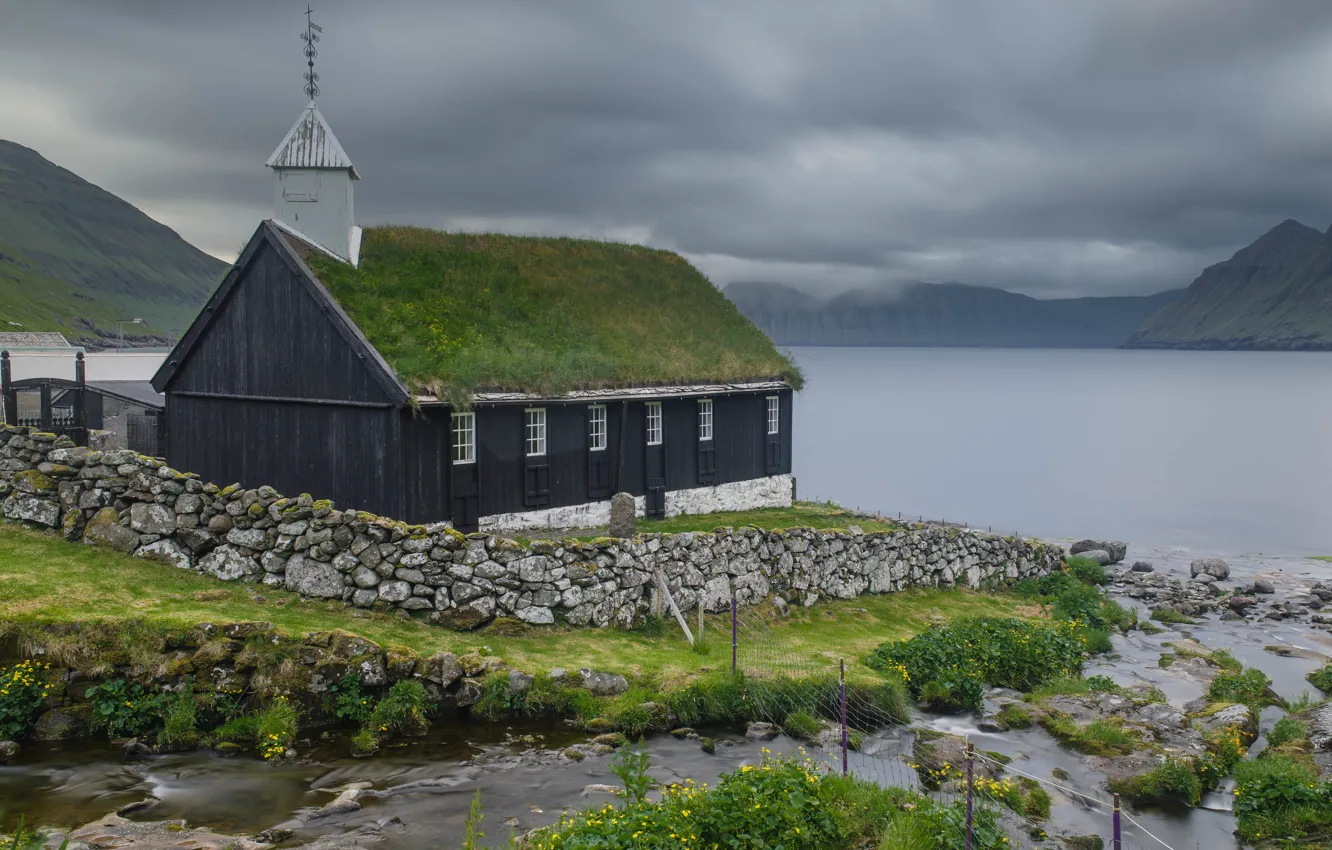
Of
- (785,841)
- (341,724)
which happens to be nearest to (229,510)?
(341,724)

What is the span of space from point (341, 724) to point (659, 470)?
18.6 m

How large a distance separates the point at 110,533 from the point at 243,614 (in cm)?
462

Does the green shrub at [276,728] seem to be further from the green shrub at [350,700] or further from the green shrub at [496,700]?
the green shrub at [496,700]

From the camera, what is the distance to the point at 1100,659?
26906 millimetres

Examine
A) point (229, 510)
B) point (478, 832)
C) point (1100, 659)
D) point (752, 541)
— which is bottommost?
point (1100, 659)

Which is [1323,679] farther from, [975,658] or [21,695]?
[21,695]

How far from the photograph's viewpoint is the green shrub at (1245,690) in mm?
22141

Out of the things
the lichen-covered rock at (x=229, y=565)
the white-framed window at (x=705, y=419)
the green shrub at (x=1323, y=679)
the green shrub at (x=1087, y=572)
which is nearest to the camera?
the lichen-covered rock at (x=229, y=565)

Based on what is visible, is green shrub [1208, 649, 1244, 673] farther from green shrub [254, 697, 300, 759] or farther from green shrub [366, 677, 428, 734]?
green shrub [254, 697, 300, 759]

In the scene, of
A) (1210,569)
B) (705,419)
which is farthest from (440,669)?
(1210,569)

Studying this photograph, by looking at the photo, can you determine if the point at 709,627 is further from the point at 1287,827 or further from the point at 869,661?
the point at 1287,827

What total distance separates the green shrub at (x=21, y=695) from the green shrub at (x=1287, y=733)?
23270mm

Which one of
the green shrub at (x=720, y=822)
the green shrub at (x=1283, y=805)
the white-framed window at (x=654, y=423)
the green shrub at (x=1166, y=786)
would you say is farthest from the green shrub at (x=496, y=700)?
the white-framed window at (x=654, y=423)

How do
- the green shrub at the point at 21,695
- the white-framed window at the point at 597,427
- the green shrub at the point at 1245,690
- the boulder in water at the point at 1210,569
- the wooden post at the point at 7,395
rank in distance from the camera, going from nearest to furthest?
the green shrub at the point at 21,695 < the green shrub at the point at 1245,690 < the wooden post at the point at 7,395 < the white-framed window at the point at 597,427 < the boulder in water at the point at 1210,569
